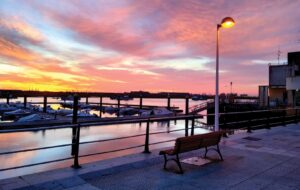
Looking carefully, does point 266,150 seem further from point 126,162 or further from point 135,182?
point 135,182

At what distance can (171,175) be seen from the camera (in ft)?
20.8

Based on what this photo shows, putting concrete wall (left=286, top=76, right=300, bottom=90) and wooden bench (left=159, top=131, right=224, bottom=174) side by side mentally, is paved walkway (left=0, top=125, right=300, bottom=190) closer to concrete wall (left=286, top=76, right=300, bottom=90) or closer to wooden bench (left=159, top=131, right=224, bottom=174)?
wooden bench (left=159, top=131, right=224, bottom=174)

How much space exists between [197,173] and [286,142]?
6.45 meters

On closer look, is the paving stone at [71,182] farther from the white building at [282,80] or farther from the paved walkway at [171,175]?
the white building at [282,80]

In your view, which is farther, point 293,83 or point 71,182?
point 293,83

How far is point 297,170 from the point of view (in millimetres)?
7074

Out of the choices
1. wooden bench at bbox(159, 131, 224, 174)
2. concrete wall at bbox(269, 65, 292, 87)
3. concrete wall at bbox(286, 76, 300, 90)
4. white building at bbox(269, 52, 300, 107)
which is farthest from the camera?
concrete wall at bbox(269, 65, 292, 87)

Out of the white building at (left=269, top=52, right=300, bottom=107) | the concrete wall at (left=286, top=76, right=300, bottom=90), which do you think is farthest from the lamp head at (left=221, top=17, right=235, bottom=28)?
the white building at (left=269, top=52, right=300, bottom=107)

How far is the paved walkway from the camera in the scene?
5559 millimetres

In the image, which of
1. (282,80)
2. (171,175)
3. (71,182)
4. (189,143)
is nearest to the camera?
(71,182)

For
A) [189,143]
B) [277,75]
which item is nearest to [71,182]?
[189,143]

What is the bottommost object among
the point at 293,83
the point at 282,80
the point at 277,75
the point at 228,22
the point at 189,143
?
the point at 189,143

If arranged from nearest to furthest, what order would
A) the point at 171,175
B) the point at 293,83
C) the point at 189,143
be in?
the point at 171,175 < the point at 189,143 < the point at 293,83

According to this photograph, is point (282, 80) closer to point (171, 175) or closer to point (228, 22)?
point (228, 22)
